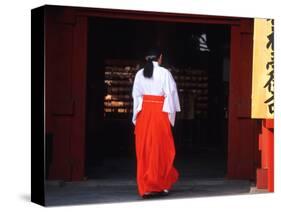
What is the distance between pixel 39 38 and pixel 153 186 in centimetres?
228

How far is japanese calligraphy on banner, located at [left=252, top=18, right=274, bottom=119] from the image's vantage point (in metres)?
9.98

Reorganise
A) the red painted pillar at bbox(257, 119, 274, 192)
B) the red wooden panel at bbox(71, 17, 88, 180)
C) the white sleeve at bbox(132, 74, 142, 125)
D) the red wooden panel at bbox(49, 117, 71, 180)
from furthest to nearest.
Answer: the red painted pillar at bbox(257, 119, 274, 192) → the white sleeve at bbox(132, 74, 142, 125) → the red wooden panel at bbox(71, 17, 88, 180) → the red wooden panel at bbox(49, 117, 71, 180)

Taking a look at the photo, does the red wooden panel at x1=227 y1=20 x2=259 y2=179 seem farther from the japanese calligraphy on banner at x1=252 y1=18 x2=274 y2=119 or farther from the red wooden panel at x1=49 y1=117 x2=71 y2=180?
the red wooden panel at x1=49 y1=117 x2=71 y2=180

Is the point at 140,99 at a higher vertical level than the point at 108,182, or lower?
higher

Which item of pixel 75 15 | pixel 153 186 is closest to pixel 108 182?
pixel 153 186

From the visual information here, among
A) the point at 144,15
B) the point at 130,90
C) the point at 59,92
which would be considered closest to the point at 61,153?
the point at 59,92

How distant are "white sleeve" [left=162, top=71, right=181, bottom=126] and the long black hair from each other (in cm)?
22

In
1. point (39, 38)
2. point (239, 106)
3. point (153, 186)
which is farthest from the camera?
point (239, 106)

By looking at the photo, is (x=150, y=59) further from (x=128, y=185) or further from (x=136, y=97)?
(x=128, y=185)

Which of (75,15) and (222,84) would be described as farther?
(222,84)

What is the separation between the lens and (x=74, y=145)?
29.8 feet

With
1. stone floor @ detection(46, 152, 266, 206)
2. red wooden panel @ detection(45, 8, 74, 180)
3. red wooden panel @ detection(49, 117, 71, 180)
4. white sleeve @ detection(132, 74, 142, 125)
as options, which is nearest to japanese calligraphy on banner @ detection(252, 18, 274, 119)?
stone floor @ detection(46, 152, 266, 206)

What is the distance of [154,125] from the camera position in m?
9.39

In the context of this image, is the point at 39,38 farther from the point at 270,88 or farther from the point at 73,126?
the point at 270,88
